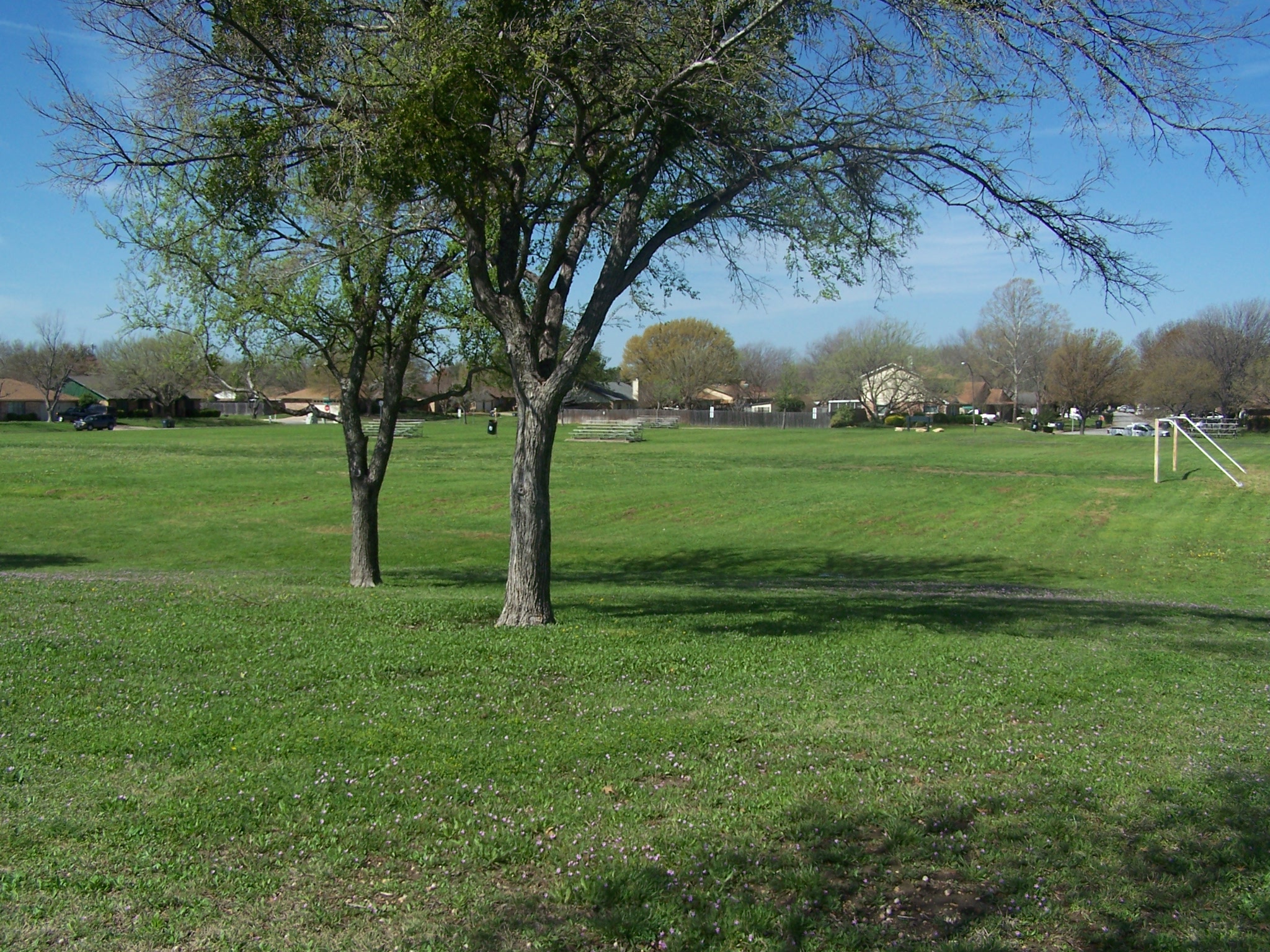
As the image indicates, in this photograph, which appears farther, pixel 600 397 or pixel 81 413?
pixel 600 397

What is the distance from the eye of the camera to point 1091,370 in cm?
9500

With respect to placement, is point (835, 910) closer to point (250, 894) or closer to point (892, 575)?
point (250, 894)

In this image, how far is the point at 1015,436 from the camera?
3029 inches

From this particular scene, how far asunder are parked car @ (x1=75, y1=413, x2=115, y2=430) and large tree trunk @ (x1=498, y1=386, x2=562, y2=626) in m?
73.4

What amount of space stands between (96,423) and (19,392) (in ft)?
114

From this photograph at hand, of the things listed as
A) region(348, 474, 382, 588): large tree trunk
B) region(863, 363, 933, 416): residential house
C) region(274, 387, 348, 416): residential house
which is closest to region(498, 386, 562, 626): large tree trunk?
region(348, 474, 382, 588): large tree trunk

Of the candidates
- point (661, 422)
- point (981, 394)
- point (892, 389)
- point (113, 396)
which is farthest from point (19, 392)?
point (981, 394)

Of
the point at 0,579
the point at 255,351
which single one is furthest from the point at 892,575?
the point at 0,579

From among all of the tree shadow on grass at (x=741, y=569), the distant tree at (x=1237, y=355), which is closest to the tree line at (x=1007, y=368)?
the distant tree at (x=1237, y=355)

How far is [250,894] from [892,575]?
66.1 ft

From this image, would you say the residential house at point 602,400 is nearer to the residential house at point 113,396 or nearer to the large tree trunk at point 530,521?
the residential house at point 113,396

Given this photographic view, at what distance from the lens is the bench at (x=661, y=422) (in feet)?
322

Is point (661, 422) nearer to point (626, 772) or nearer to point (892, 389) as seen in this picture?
point (892, 389)

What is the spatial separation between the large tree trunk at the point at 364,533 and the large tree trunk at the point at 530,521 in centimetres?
765
